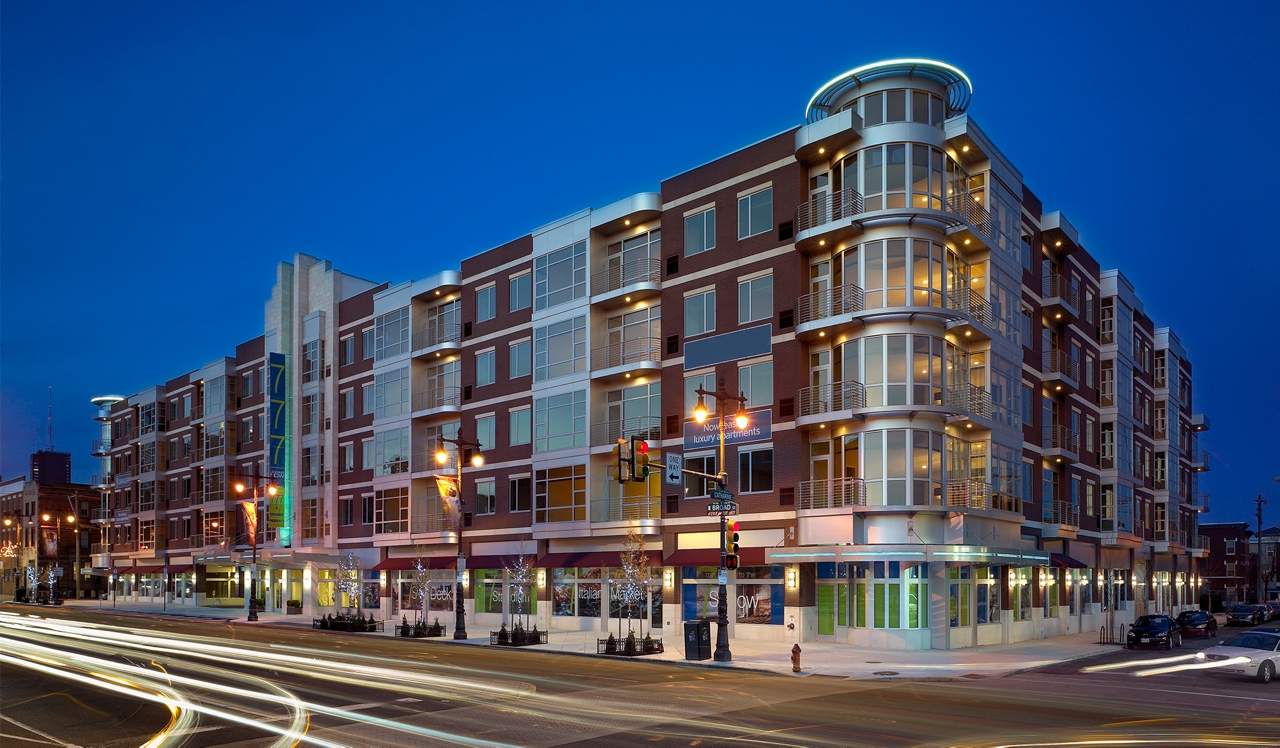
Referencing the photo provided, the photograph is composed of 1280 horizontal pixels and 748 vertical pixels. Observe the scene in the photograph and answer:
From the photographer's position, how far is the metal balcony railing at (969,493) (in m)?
39.3

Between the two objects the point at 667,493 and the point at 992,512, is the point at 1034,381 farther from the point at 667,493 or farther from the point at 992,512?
the point at 667,493

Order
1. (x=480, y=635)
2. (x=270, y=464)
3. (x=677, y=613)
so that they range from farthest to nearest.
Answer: (x=270, y=464) → (x=480, y=635) → (x=677, y=613)

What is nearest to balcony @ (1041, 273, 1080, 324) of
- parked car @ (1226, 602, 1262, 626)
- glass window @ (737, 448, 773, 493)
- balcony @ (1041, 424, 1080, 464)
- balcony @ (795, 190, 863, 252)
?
balcony @ (1041, 424, 1080, 464)

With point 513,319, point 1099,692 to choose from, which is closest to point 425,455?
point 513,319

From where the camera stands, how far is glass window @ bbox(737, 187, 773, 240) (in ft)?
142

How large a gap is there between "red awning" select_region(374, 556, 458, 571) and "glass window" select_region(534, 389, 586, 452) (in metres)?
9.11

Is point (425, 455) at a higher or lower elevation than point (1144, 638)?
higher

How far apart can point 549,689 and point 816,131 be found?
25429 millimetres

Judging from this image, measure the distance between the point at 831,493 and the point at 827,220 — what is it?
1095 cm

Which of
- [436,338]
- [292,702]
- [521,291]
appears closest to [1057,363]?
[521,291]

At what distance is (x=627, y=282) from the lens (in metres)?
49.9

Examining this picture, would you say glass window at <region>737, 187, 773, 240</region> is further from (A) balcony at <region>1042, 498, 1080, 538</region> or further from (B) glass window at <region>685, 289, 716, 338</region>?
(A) balcony at <region>1042, 498, 1080, 538</region>

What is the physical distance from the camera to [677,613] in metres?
44.7

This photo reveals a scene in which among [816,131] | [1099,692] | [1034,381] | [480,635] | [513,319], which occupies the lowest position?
[480,635]
